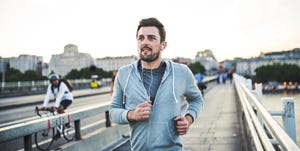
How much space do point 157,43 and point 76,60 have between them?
196 metres

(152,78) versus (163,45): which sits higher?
(163,45)

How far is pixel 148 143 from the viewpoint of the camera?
8.26ft

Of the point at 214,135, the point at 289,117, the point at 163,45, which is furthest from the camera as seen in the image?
the point at 214,135

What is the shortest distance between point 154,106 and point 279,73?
191m

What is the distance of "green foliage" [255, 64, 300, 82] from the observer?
179 m

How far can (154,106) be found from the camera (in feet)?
8.32

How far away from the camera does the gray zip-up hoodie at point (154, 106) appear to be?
2.52 meters

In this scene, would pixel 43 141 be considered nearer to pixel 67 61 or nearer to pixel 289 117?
pixel 289 117

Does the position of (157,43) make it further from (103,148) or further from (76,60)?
(76,60)

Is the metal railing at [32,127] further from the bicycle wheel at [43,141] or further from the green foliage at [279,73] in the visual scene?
the green foliage at [279,73]

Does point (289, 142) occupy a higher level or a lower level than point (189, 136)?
higher

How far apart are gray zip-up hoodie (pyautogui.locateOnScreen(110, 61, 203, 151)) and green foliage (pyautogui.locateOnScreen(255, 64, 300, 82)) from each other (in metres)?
189

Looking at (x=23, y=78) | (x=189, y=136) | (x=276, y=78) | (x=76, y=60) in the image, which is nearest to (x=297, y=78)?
(x=276, y=78)

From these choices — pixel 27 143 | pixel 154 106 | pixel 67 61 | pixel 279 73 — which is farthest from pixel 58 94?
pixel 67 61
